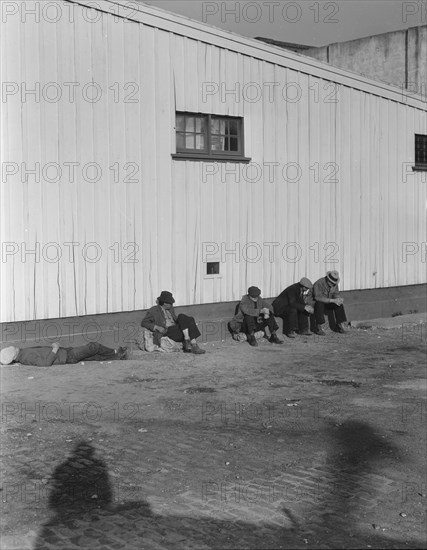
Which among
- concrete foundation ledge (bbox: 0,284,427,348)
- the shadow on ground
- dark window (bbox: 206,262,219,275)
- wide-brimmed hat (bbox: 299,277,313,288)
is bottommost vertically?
the shadow on ground

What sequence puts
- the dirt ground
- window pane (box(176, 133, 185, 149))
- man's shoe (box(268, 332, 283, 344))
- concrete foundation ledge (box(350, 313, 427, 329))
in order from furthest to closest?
concrete foundation ledge (box(350, 313, 427, 329)) < man's shoe (box(268, 332, 283, 344)) < window pane (box(176, 133, 185, 149)) < the dirt ground

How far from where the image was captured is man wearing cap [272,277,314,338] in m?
14.6

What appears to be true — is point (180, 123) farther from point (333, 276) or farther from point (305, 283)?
point (333, 276)

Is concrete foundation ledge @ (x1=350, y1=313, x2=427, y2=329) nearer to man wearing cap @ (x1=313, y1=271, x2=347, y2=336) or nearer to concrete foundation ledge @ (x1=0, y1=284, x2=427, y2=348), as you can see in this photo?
concrete foundation ledge @ (x1=0, y1=284, x2=427, y2=348)

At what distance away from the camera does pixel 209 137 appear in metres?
13.9

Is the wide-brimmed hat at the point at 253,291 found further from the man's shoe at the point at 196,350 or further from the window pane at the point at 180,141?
the window pane at the point at 180,141

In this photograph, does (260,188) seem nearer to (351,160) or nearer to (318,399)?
(351,160)

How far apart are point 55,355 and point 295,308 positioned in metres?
4.84

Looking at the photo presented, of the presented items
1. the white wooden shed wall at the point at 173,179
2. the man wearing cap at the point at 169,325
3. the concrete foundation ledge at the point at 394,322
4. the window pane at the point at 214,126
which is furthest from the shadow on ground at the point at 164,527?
the concrete foundation ledge at the point at 394,322

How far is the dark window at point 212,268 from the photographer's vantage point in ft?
45.9

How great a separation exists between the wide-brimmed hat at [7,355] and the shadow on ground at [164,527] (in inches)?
197

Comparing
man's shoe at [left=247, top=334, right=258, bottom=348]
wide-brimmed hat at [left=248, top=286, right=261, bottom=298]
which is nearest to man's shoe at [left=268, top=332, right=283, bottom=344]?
man's shoe at [left=247, top=334, right=258, bottom=348]

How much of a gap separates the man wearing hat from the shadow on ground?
23.7ft

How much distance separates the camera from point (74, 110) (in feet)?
40.3
